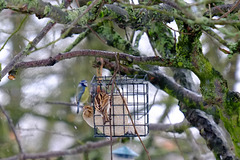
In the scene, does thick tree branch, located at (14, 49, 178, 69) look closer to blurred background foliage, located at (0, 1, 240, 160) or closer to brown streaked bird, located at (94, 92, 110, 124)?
brown streaked bird, located at (94, 92, 110, 124)

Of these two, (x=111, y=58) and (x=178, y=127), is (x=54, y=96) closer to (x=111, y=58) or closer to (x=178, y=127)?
(x=178, y=127)

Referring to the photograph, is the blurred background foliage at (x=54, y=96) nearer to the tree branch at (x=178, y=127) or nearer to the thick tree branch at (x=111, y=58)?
the tree branch at (x=178, y=127)

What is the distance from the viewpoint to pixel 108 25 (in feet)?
12.8

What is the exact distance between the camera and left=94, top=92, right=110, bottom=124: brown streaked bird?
9.43 feet

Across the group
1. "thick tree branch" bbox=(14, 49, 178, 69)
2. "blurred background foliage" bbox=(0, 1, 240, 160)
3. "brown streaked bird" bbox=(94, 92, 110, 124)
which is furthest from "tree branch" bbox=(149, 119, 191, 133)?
→ "brown streaked bird" bbox=(94, 92, 110, 124)

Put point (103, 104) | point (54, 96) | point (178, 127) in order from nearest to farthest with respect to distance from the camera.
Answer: point (103, 104), point (178, 127), point (54, 96)

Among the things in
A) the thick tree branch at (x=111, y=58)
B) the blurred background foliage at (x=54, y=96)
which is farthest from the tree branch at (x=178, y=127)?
the thick tree branch at (x=111, y=58)

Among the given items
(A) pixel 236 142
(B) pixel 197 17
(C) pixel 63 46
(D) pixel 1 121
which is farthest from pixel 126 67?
(D) pixel 1 121

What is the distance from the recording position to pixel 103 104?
9.42 ft

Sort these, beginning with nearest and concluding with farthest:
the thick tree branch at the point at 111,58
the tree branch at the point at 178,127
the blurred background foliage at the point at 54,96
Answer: the thick tree branch at the point at 111,58 → the tree branch at the point at 178,127 → the blurred background foliage at the point at 54,96

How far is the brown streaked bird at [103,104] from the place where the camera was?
9.43ft

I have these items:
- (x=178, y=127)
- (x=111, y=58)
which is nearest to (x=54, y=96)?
(x=178, y=127)

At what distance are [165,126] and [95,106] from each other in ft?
5.64

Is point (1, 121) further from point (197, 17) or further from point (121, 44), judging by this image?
point (197, 17)
